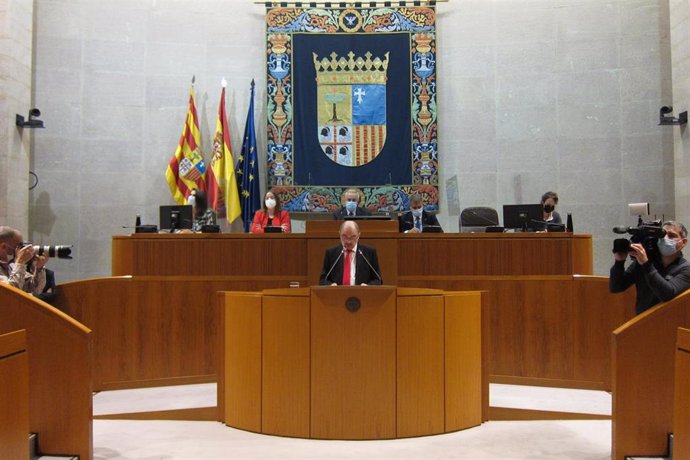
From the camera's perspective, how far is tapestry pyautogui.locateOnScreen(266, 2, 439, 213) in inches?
383

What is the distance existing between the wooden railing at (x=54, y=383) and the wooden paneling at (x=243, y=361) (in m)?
1.15

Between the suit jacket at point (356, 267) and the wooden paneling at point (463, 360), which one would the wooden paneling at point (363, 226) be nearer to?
the suit jacket at point (356, 267)

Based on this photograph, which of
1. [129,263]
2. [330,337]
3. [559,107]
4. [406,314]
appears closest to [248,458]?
[330,337]

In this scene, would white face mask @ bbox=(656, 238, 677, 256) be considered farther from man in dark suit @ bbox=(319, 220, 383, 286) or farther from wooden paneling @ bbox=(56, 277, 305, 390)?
wooden paneling @ bbox=(56, 277, 305, 390)

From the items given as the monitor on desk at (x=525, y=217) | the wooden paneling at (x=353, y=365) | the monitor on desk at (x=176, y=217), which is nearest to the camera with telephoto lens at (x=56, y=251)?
the wooden paneling at (x=353, y=365)

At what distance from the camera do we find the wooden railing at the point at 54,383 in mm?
3758

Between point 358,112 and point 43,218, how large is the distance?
467cm

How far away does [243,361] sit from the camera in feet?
15.4

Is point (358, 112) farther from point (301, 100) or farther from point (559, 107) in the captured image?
point (559, 107)

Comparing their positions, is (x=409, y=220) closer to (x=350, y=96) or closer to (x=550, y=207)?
(x=550, y=207)

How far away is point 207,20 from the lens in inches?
389

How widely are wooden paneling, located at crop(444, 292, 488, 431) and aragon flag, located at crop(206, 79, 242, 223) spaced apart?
523 cm

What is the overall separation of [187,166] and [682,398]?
761 centimetres

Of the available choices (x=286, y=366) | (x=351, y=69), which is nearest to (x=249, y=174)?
(x=351, y=69)
